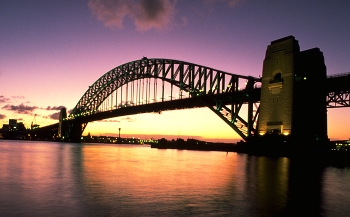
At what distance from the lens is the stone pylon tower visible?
42031 mm

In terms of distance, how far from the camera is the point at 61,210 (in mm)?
11727

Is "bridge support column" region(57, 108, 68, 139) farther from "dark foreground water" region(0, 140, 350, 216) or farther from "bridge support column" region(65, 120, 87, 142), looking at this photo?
"dark foreground water" region(0, 140, 350, 216)

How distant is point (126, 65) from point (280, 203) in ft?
258

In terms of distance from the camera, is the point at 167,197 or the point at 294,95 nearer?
the point at 167,197

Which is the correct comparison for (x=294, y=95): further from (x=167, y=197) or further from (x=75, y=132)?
(x=75, y=132)

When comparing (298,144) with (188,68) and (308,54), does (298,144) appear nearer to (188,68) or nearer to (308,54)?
(308,54)

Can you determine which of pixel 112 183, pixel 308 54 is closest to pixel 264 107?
pixel 308 54

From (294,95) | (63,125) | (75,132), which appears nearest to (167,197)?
(294,95)

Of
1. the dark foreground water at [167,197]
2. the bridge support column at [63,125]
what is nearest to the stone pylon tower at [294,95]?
the dark foreground water at [167,197]

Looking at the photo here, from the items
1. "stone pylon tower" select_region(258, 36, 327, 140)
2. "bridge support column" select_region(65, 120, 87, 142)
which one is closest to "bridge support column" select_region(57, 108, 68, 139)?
"bridge support column" select_region(65, 120, 87, 142)

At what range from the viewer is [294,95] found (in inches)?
1652

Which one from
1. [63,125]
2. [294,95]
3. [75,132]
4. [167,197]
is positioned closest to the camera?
[167,197]

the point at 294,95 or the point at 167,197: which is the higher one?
the point at 294,95

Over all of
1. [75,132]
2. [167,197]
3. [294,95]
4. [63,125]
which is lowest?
[167,197]
